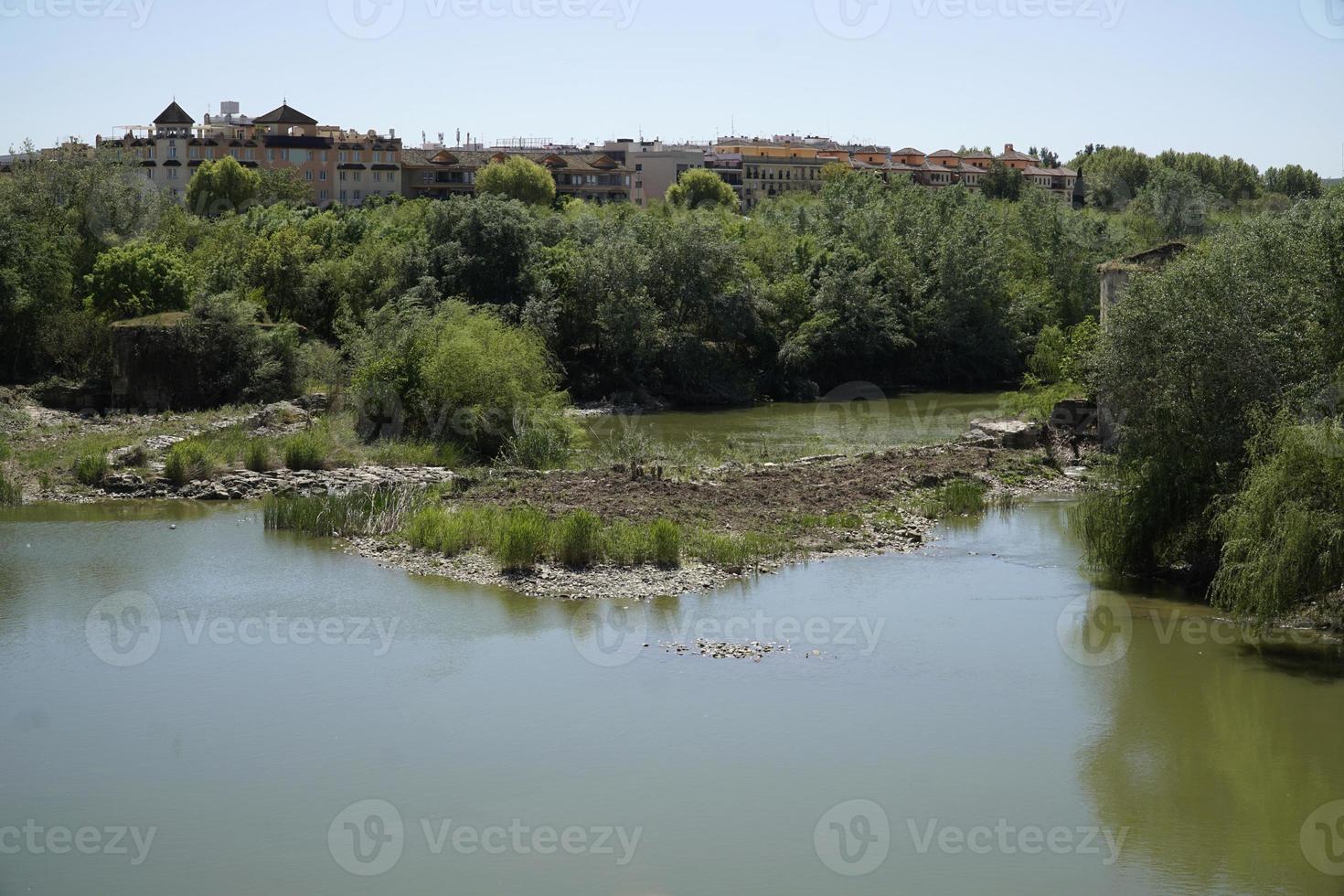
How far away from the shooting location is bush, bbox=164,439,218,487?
94.0 ft

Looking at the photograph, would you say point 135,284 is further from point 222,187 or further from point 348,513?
point 222,187

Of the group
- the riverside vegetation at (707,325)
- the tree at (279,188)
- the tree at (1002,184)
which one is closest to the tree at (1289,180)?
the tree at (1002,184)

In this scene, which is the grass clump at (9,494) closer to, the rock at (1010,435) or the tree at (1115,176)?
the rock at (1010,435)

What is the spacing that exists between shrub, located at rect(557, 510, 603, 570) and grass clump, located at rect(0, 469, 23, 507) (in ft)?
42.1

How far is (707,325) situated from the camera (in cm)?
4934

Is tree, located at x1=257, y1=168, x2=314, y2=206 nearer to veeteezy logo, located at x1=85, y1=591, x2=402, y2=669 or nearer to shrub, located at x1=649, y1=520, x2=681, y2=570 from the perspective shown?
veeteezy logo, located at x1=85, y1=591, x2=402, y2=669

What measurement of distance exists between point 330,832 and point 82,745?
13.7 ft

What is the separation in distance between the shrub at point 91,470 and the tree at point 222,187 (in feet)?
173

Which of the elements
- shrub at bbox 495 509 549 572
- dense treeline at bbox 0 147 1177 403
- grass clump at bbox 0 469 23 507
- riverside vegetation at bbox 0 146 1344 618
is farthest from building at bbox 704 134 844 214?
shrub at bbox 495 509 549 572

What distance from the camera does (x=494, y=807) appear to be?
13.8 metres

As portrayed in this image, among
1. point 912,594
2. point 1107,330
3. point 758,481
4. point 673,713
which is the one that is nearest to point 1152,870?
point 673,713

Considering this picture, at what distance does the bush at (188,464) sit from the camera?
2864 cm

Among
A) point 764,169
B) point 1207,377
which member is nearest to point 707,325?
point 1207,377

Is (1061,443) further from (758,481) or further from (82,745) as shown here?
(82,745)
